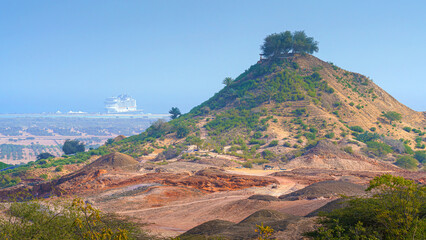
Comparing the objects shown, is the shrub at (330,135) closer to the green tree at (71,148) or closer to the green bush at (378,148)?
the green bush at (378,148)

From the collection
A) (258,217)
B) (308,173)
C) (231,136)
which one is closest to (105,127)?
(231,136)

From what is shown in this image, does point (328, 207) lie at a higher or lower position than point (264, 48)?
lower

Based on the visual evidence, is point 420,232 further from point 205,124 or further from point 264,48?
point 264,48

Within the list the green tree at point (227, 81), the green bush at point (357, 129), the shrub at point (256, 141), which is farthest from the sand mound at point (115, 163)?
the green tree at point (227, 81)

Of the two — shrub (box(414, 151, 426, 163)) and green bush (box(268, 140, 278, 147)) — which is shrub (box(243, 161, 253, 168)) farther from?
shrub (box(414, 151, 426, 163))

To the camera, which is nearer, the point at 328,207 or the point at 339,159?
the point at 328,207

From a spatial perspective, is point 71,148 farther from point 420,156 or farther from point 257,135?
point 420,156
